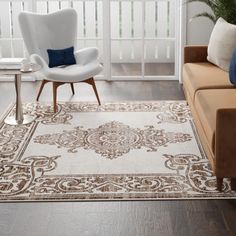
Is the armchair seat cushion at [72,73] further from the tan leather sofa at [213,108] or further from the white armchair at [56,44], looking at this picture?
the tan leather sofa at [213,108]

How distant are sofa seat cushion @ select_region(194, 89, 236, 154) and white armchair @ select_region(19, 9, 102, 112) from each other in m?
1.51

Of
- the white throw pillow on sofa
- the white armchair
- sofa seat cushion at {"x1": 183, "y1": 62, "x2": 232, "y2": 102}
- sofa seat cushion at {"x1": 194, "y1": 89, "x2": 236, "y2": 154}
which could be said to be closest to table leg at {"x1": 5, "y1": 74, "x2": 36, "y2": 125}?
the white armchair

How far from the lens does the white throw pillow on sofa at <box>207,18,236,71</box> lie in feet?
16.1

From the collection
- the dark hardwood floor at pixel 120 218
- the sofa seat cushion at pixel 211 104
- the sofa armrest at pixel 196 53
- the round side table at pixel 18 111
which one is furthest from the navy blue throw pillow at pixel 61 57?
the dark hardwood floor at pixel 120 218

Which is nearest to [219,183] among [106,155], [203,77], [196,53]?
[106,155]

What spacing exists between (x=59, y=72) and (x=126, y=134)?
114 centimetres

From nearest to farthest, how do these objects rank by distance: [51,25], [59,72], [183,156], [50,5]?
[183,156]
[59,72]
[51,25]
[50,5]

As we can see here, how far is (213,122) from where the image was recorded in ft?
11.5

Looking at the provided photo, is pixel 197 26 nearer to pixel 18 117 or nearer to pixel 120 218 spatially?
pixel 18 117

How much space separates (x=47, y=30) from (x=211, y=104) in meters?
2.50

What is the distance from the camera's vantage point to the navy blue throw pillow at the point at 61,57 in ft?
18.6

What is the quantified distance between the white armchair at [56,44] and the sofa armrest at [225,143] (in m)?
2.36

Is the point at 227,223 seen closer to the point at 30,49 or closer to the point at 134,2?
the point at 30,49

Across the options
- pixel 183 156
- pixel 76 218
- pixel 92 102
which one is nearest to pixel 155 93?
pixel 92 102
